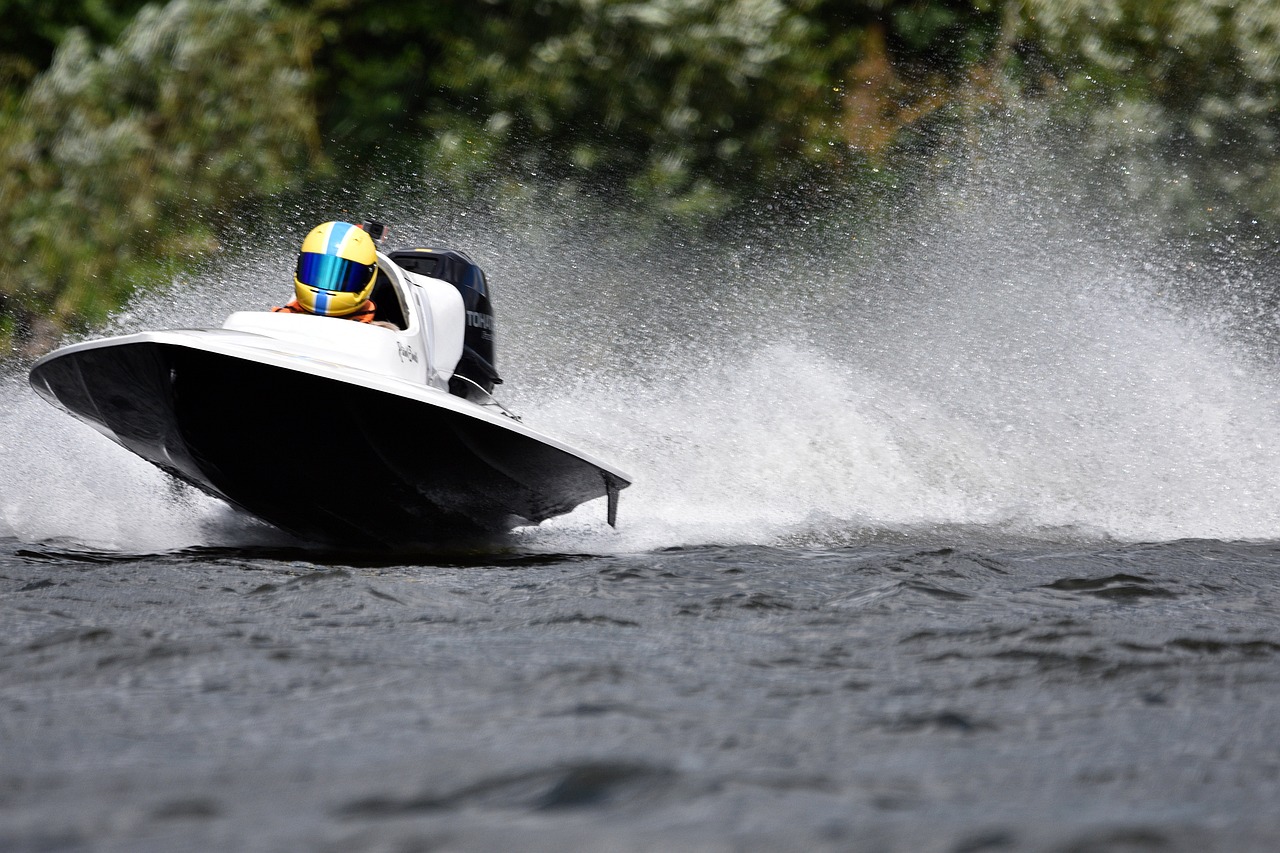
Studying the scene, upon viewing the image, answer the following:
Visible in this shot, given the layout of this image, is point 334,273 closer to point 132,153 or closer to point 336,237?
point 336,237

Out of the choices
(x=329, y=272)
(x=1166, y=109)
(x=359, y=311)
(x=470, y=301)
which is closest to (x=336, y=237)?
(x=329, y=272)

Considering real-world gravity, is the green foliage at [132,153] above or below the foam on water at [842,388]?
above

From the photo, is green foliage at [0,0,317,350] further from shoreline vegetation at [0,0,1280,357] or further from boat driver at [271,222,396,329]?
boat driver at [271,222,396,329]

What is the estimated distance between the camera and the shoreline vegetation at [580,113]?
11.6 m

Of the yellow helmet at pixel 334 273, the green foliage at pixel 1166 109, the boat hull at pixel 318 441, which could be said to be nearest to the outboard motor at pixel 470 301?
the yellow helmet at pixel 334 273

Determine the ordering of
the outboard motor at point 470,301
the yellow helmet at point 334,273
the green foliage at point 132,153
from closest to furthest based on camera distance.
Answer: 1. the yellow helmet at point 334,273
2. the outboard motor at point 470,301
3. the green foliage at point 132,153

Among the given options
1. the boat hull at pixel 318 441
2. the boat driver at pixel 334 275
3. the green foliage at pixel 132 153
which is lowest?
the boat hull at pixel 318 441

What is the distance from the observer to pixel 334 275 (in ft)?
17.5

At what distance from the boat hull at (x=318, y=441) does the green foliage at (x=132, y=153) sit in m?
7.35

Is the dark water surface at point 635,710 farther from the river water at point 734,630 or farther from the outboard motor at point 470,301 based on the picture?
the outboard motor at point 470,301

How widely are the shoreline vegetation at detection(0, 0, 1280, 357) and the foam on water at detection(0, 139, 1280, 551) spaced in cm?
61

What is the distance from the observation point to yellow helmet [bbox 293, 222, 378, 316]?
17.5ft

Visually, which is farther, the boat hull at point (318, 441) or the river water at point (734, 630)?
the boat hull at point (318, 441)

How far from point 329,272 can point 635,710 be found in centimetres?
315
